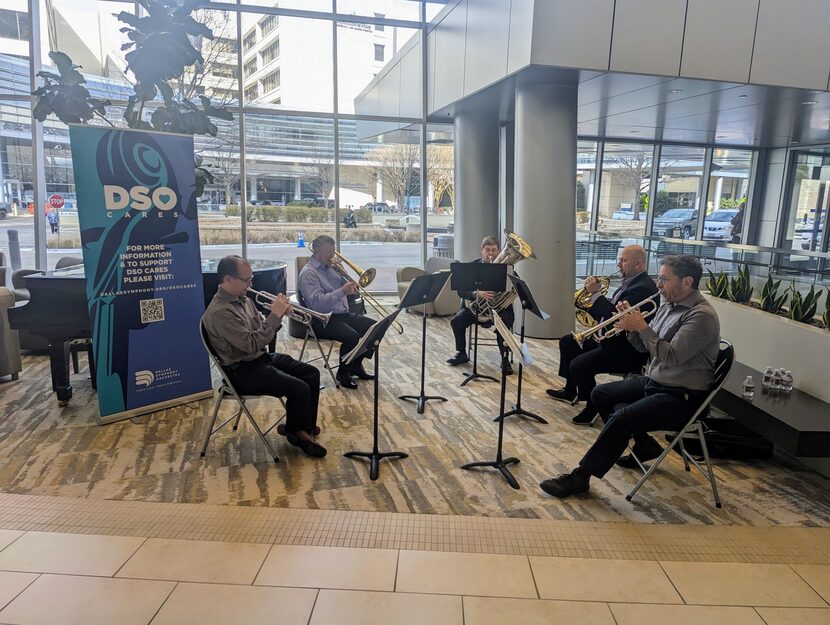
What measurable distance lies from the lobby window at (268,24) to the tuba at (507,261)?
598 centimetres

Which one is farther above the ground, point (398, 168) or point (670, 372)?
point (398, 168)

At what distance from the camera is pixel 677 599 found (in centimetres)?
246

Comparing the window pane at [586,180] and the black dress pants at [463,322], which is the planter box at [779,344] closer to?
the black dress pants at [463,322]

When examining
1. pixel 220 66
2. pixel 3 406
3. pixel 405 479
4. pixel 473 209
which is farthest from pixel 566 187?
pixel 3 406

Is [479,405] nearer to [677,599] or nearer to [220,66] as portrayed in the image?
[677,599]

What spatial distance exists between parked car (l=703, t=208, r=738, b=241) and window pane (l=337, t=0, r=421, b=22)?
8.74m

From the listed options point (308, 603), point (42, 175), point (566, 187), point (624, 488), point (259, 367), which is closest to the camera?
point (308, 603)

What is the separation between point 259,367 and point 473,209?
5.89m

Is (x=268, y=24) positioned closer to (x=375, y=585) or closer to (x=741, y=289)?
(x=741, y=289)

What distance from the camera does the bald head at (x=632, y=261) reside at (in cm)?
438

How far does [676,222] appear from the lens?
42.7 ft

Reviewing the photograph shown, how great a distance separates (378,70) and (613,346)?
6.96 metres

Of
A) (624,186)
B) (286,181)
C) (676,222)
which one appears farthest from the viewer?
(676,222)

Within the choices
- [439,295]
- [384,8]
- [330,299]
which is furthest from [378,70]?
[330,299]
